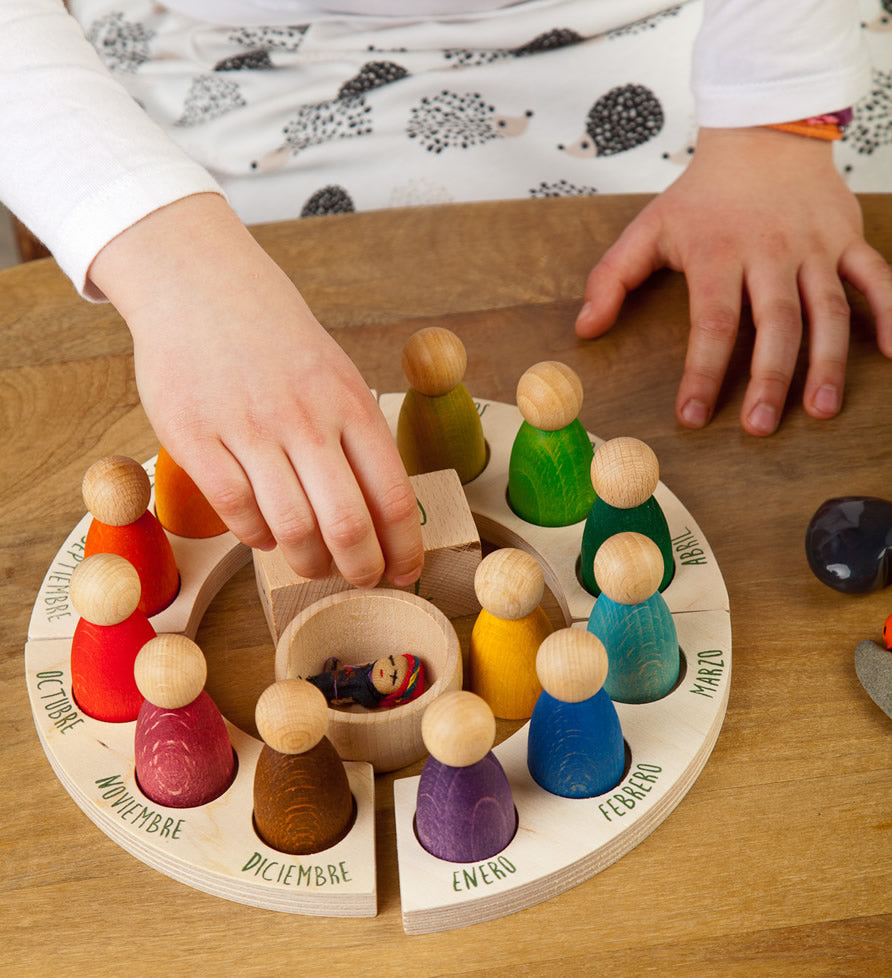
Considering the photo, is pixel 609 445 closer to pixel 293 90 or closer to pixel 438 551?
pixel 438 551

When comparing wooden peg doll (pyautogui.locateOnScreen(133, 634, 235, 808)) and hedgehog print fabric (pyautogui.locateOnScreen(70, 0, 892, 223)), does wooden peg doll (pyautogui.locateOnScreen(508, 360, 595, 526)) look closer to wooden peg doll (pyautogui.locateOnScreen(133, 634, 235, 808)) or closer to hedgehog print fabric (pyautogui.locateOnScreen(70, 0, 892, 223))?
wooden peg doll (pyautogui.locateOnScreen(133, 634, 235, 808))

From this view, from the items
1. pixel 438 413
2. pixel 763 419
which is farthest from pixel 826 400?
pixel 438 413

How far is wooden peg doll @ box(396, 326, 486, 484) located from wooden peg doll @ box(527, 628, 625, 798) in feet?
0.65

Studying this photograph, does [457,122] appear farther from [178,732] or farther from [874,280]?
[178,732]

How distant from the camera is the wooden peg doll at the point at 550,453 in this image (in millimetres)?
573

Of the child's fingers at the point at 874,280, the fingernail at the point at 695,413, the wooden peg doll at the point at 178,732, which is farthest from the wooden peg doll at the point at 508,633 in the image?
the child's fingers at the point at 874,280

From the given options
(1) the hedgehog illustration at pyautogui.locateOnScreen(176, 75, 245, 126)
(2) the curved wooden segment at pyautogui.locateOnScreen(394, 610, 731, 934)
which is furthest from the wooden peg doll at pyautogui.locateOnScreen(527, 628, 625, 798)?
(1) the hedgehog illustration at pyautogui.locateOnScreen(176, 75, 245, 126)

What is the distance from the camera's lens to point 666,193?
823 mm

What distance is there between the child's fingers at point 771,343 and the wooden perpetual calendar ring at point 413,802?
0.14 m

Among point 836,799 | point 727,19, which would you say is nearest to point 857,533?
point 836,799

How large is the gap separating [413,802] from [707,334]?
410 millimetres

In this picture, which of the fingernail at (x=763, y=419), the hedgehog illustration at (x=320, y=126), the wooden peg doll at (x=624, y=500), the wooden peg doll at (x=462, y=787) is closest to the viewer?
the wooden peg doll at (x=462, y=787)

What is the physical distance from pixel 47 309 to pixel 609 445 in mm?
492

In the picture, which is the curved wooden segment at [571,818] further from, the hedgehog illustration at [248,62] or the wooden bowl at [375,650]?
the hedgehog illustration at [248,62]
